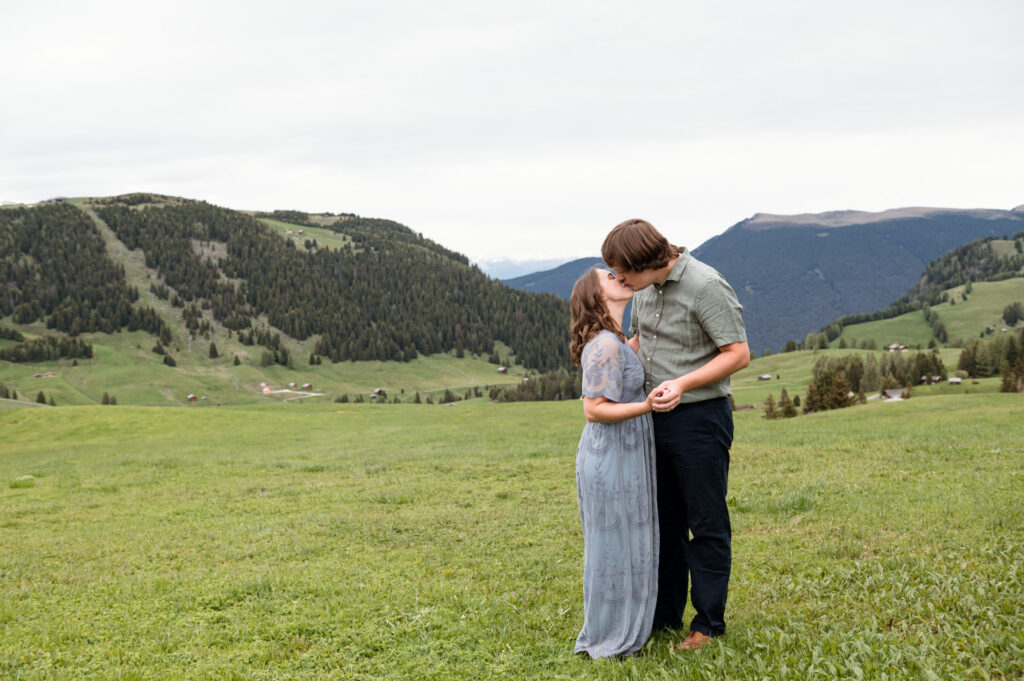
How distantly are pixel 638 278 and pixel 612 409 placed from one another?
1.20m

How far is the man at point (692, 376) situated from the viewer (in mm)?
5746

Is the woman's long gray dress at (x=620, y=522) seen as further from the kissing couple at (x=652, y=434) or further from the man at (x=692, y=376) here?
the man at (x=692, y=376)

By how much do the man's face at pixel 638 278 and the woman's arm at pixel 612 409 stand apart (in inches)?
39.6

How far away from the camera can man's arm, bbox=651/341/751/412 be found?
5496 millimetres

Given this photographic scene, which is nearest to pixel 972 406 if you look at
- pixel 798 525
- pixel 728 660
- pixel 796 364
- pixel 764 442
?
pixel 764 442

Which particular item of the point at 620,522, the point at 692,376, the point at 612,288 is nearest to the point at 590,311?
the point at 612,288

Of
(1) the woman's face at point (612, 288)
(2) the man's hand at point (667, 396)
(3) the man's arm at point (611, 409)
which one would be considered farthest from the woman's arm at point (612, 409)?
(1) the woman's face at point (612, 288)

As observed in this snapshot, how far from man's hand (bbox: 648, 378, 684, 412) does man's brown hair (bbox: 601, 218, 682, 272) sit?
1.06 m

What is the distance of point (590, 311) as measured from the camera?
239 inches

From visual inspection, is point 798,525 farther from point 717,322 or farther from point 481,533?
point 717,322

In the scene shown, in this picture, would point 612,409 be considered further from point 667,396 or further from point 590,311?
point 590,311

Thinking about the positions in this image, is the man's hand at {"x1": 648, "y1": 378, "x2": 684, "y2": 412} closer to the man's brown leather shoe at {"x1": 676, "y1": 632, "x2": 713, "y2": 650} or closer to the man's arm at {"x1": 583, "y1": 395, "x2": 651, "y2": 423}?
the man's arm at {"x1": 583, "y1": 395, "x2": 651, "y2": 423}

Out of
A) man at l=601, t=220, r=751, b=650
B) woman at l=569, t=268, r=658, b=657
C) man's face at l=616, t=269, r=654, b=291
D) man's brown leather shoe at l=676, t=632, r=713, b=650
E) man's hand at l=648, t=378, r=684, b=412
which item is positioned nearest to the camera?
man's hand at l=648, t=378, r=684, b=412

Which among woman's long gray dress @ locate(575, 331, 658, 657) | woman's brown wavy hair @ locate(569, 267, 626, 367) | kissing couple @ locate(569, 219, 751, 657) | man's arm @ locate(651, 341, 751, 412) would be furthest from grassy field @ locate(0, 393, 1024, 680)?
woman's brown wavy hair @ locate(569, 267, 626, 367)
